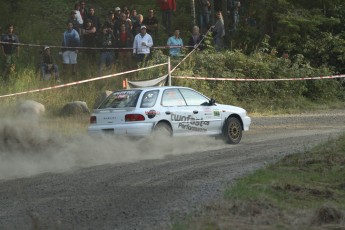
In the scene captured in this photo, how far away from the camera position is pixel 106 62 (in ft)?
84.0

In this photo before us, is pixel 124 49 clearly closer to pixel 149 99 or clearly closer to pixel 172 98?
pixel 172 98

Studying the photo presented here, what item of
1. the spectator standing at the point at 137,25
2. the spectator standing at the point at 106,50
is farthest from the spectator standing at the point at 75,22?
the spectator standing at the point at 137,25

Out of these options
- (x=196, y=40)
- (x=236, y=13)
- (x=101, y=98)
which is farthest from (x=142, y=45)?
(x=236, y=13)

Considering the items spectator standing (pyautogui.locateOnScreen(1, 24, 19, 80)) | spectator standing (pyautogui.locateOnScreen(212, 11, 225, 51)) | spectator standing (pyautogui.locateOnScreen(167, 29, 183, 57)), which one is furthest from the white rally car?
spectator standing (pyautogui.locateOnScreen(212, 11, 225, 51))

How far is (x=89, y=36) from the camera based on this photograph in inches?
1021

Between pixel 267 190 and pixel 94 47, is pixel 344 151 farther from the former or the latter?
pixel 94 47

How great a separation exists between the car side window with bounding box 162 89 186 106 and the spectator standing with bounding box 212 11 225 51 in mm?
10143

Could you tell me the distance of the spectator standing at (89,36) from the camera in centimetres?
2571

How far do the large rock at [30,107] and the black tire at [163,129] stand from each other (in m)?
3.80

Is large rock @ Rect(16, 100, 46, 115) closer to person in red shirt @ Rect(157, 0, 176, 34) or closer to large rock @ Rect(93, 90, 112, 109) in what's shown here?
large rock @ Rect(93, 90, 112, 109)

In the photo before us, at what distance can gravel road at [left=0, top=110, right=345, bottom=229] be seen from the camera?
32.2 ft

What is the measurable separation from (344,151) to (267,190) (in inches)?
156

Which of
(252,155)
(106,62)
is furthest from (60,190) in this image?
(106,62)

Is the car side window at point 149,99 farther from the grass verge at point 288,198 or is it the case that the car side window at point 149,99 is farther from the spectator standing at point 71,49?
the spectator standing at point 71,49
